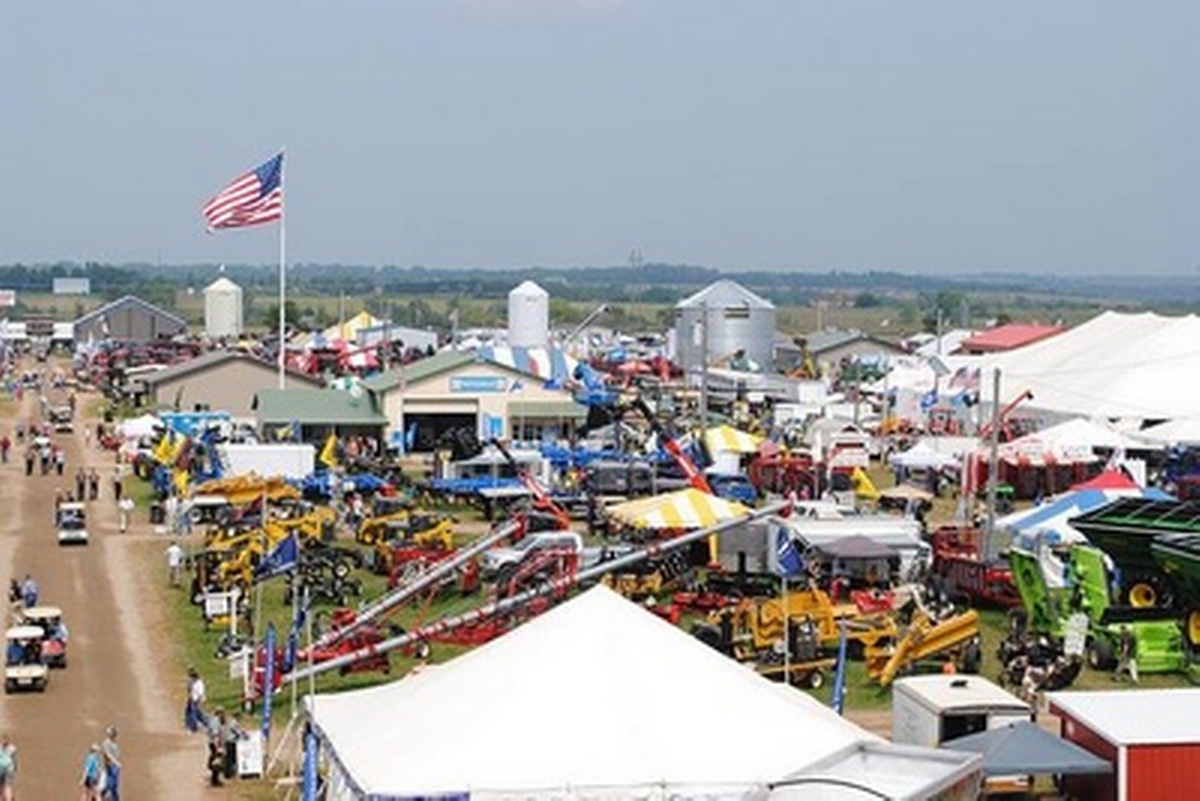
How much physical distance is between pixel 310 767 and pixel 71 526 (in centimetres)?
2075

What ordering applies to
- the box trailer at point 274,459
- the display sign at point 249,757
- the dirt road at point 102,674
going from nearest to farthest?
the display sign at point 249,757 → the dirt road at point 102,674 → the box trailer at point 274,459

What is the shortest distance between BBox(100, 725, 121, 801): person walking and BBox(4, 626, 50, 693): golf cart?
408 cm

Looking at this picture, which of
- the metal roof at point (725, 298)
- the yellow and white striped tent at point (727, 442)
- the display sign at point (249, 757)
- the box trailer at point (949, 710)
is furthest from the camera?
the metal roof at point (725, 298)

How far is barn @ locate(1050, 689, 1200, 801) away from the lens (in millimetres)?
15531

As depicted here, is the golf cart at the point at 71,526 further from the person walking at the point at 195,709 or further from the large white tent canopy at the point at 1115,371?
the large white tent canopy at the point at 1115,371

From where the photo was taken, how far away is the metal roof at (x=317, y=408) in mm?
46562

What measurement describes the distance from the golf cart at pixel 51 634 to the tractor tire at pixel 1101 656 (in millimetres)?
11765

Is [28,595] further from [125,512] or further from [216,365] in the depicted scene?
[216,365]

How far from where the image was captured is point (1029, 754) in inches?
628

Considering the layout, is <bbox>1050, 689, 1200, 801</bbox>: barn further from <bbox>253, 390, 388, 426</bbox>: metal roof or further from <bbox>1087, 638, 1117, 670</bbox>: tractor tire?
<bbox>253, 390, 388, 426</bbox>: metal roof

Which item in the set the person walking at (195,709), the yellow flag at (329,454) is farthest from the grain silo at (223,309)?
the person walking at (195,709)

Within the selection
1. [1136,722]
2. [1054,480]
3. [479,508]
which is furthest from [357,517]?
[1136,722]

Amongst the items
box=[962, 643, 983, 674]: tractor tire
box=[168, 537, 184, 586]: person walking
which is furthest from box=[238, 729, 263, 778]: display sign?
box=[168, 537, 184, 586]: person walking

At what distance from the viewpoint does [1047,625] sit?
2472cm
